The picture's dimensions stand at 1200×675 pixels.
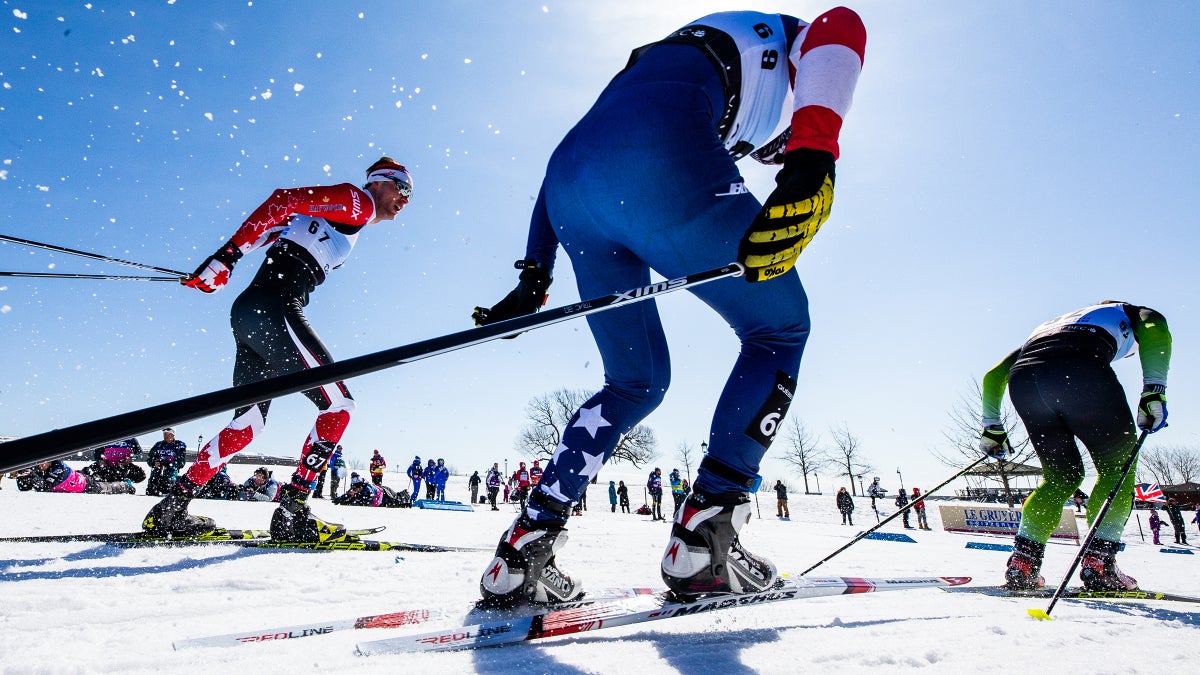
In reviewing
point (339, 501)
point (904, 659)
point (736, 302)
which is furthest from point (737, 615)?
point (339, 501)

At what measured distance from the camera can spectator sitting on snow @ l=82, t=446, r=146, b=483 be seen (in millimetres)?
13438

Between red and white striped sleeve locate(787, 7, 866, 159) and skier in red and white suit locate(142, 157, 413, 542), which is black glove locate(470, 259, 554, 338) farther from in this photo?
skier in red and white suit locate(142, 157, 413, 542)

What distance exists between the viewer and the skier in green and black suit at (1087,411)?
3.05 metres

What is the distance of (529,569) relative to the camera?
1836 mm

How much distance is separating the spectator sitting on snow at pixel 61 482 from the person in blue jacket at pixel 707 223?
13.4 metres

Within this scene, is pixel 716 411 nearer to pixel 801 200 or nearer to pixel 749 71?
pixel 801 200

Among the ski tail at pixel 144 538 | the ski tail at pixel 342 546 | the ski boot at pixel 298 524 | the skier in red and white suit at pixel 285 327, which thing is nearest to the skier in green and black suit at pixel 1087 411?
the ski tail at pixel 342 546

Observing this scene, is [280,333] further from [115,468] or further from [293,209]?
[115,468]

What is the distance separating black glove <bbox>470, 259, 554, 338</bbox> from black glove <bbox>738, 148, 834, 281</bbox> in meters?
1.06

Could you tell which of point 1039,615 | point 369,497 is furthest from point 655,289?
point 369,497

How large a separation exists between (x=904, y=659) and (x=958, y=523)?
71.8 ft

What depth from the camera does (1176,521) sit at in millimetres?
17359

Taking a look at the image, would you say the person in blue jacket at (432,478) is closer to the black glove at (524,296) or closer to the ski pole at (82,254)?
the ski pole at (82,254)

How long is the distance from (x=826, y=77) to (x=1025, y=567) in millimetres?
2852
